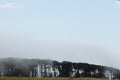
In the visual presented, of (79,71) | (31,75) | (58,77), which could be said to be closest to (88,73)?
(79,71)

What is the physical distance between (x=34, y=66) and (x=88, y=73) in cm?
771

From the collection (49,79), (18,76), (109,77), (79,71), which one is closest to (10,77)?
(18,76)

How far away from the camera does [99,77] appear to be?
48.0 metres

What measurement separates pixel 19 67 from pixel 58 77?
6.57 meters

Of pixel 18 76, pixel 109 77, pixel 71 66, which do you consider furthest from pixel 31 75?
pixel 109 77

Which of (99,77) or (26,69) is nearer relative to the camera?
(99,77)

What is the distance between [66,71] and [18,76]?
7.45 metres

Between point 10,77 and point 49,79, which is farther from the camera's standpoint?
point 49,79

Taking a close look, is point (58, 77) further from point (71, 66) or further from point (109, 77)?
point (109, 77)

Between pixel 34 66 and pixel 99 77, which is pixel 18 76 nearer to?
pixel 34 66

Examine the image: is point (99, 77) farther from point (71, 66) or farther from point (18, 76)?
point (18, 76)

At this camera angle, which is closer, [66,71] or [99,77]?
[99,77]

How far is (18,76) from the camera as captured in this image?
50.1 metres

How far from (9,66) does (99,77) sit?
43.0 ft
